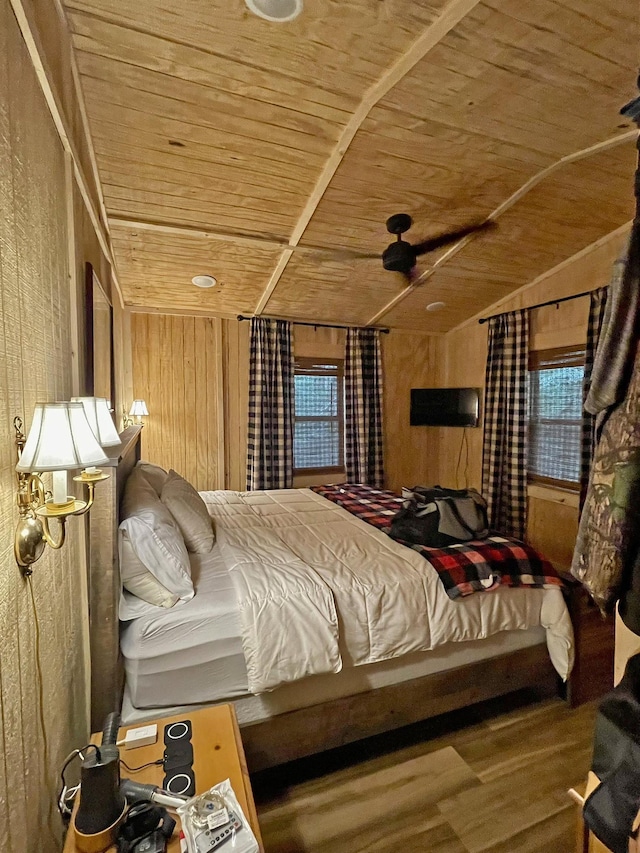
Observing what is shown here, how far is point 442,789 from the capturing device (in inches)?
65.1

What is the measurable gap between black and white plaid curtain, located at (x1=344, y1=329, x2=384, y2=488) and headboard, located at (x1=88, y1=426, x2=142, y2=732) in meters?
3.31

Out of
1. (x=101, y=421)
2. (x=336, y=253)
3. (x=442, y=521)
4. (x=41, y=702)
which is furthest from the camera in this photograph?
(x=336, y=253)

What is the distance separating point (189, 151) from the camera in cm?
208

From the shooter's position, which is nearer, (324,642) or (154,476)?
(324,642)

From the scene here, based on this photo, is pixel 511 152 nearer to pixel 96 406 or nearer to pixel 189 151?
pixel 189 151

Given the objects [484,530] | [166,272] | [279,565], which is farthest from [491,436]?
[166,272]

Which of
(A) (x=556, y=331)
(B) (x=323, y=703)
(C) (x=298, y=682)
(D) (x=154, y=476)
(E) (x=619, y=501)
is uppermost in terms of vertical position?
(A) (x=556, y=331)

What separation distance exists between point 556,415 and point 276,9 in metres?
3.52

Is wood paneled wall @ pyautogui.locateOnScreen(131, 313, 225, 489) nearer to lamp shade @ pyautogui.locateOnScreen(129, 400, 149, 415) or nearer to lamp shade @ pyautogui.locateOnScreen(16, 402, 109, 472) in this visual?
lamp shade @ pyautogui.locateOnScreen(129, 400, 149, 415)

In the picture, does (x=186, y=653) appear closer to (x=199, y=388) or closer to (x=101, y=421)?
(x=101, y=421)

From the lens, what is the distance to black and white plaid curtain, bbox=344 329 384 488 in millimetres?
4574

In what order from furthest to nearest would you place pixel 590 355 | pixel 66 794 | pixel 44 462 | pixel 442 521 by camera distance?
pixel 590 355 → pixel 442 521 → pixel 66 794 → pixel 44 462

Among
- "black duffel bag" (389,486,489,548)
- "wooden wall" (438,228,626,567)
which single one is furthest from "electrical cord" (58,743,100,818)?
"wooden wall" (438,228,626,567)

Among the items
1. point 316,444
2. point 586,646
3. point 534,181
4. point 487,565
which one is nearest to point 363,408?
point 316,444
